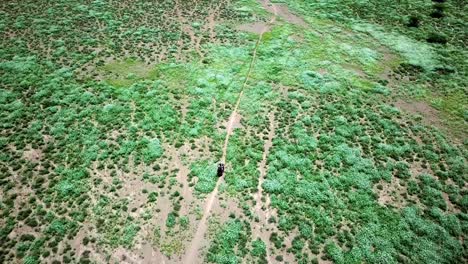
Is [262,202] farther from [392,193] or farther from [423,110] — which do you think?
[423,110]

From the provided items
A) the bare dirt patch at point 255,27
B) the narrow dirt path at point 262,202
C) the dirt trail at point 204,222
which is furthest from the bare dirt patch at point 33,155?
the bare dirt patch at point 255,27

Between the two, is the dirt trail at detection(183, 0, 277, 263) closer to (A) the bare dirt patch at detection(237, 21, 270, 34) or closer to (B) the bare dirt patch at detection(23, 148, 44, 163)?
(A) the bare dirt patch at detection(237, 21, 270, 34)

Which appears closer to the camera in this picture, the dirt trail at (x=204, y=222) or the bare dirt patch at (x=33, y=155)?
the dirt trail at (x=204, y=222)

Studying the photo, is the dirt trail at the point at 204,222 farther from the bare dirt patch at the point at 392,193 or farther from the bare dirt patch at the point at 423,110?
the bare dirt patch at the point at 423,110

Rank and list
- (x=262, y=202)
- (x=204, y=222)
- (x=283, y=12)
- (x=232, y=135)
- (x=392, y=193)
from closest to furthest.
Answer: (x=204, y=222) → (x=262, y=202) → (x=392, y=193) → (x=232, y=135) → (x=283, y=12)

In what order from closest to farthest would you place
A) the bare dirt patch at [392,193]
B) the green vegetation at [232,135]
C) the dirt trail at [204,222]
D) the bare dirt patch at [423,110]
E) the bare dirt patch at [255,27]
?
the dirt trail at [204,222]
the green vegetation at [232,135]
the bare dirt patch at [392,193]
the bare dirt patch at [423,110]
the bare dirt patch at [255,27]

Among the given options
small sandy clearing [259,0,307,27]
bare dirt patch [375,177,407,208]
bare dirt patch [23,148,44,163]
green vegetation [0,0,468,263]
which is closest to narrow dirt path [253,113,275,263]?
green vegetation [0,0,468,263]

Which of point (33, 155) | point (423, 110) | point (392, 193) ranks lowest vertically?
point (33, 155)

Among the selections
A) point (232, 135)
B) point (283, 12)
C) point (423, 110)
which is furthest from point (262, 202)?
point (283, 12)
